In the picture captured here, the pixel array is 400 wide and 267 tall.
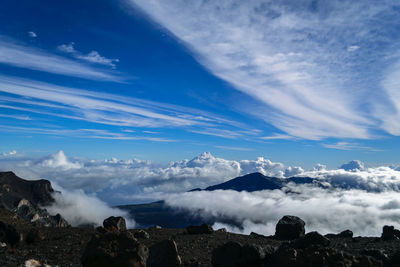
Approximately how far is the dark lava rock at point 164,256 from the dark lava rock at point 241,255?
2.87 m

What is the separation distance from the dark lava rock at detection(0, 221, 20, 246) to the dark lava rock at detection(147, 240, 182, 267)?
1533 cm

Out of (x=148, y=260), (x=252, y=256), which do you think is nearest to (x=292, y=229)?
(x=252, y=256)

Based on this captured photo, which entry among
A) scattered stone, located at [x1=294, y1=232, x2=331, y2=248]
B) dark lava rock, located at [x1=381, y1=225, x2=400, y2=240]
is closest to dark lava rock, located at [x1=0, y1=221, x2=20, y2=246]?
scattered stone, located at [x1=294, y1=232, x2=331, y2=248]

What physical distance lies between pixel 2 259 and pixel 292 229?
33.4 metres

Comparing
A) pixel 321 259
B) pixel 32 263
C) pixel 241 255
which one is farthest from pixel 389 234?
pixel 32 263

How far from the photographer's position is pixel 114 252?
16.0 m

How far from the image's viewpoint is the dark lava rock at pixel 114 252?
15805 mm

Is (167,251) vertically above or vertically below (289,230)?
above

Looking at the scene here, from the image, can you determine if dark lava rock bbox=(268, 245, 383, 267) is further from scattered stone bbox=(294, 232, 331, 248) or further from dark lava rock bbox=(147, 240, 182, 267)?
dark lava rock bbox=(147, 240, 182, 267)

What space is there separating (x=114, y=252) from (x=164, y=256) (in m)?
3.37

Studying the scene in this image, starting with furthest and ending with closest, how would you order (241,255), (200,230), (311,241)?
1. (200,230)
2. (311,241)
3. (241,255)

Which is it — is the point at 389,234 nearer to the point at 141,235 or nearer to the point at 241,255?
the point at 241,255

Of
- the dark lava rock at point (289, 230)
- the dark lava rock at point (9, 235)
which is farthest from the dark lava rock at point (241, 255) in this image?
the dark lava rock at point (289, 230)

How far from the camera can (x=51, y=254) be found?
2311cm
